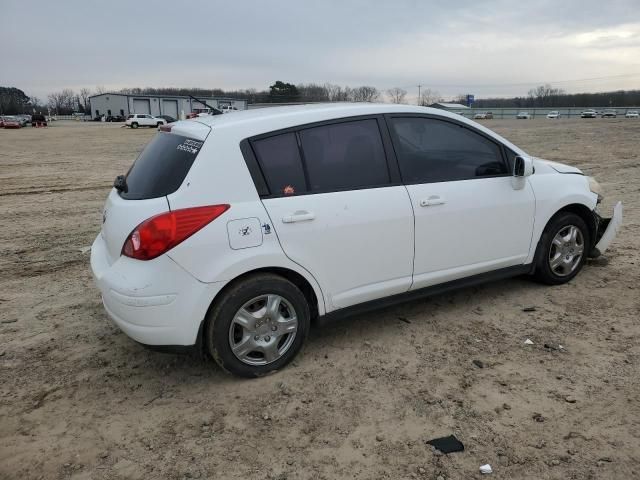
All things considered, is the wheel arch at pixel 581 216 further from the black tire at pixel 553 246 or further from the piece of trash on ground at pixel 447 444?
the piece of trash on ground at pixel 447 444

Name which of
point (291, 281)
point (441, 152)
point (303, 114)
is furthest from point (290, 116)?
point (441, 152)

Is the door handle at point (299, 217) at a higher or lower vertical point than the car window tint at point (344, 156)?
lower

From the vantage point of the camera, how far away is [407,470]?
8.66ft

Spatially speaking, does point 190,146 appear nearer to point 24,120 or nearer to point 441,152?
point 441,152

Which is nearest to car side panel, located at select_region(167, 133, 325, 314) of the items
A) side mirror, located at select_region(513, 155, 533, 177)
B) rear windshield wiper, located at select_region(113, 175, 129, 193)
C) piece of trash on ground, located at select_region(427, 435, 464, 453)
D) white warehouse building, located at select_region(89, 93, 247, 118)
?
rear windshield wiper, located at select_region(113, 175, 129, 193)

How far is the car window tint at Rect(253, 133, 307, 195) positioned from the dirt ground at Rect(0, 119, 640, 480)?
4.22 ft

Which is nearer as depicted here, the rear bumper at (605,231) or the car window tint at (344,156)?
the car window tint at (344,156)

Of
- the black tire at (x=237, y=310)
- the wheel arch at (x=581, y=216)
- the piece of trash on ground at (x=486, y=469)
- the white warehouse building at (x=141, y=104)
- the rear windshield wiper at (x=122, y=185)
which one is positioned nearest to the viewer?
the piece of trash on ground at (x=486, y=469)

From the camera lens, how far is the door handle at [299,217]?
3396 mm

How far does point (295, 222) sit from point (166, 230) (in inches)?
32.6

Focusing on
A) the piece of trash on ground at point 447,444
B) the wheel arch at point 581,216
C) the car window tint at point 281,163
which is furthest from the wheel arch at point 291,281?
the wheel arch at point 581,216

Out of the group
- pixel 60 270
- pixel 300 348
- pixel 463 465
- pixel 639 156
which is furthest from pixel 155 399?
pixel 639 156

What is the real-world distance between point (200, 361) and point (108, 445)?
1.01 meters

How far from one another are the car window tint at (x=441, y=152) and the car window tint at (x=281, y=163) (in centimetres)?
85
